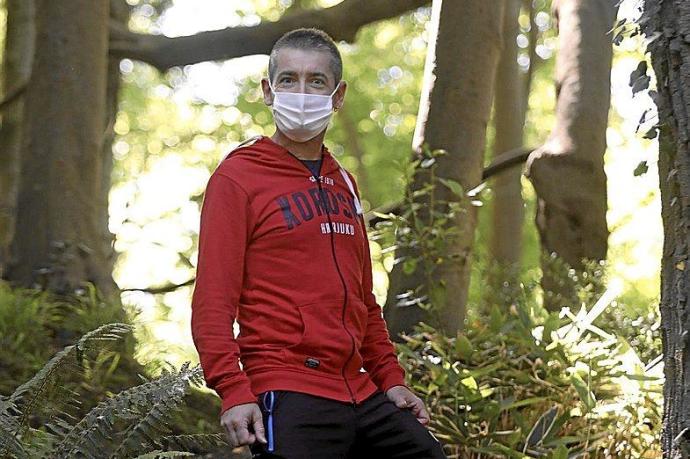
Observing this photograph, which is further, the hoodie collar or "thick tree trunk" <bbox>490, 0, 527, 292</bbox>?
"thick tree trunk" <bbox>490, 0, 527, 292</bbox>

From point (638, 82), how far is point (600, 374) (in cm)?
209

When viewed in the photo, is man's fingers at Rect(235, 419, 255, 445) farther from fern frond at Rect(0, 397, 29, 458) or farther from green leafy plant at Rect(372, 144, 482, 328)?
green leafy plant at Rect(372, 144, 482, 328)

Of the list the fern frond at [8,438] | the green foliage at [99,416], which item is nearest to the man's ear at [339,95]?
the green foliage at [99,416]

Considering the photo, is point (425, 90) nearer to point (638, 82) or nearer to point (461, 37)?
point (461, 37)

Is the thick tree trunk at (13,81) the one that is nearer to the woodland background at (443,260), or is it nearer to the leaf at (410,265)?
the woodland background at (443,260)

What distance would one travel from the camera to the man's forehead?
303 centimetres

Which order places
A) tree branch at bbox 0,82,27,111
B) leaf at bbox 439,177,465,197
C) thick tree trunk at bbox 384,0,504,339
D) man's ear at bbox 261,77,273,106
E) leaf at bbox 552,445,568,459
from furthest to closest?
tree branch at bbox 0,82,27,111
thick tree trunk at bbox 384,0,504,339
leaf at bbox 439,177,465,197
leaf at bbox 552,445,568,459
man's ear at bbox 261,77,273,106

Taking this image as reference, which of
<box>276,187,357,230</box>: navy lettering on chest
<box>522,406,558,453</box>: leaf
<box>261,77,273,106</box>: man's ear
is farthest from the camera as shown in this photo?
<box>522,406,558,453</box>: leaf

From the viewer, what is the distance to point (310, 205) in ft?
9.74

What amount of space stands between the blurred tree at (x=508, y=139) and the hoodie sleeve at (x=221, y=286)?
873 cm

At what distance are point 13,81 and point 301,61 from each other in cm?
615

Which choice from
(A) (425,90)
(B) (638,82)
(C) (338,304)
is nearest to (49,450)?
(C) (338,304)

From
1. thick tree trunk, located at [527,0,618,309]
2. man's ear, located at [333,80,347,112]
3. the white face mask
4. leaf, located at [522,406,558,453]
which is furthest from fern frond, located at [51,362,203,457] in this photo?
thick tree trunk, located at [527,0,618,309]

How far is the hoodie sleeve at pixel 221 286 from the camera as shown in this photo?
268 cm
